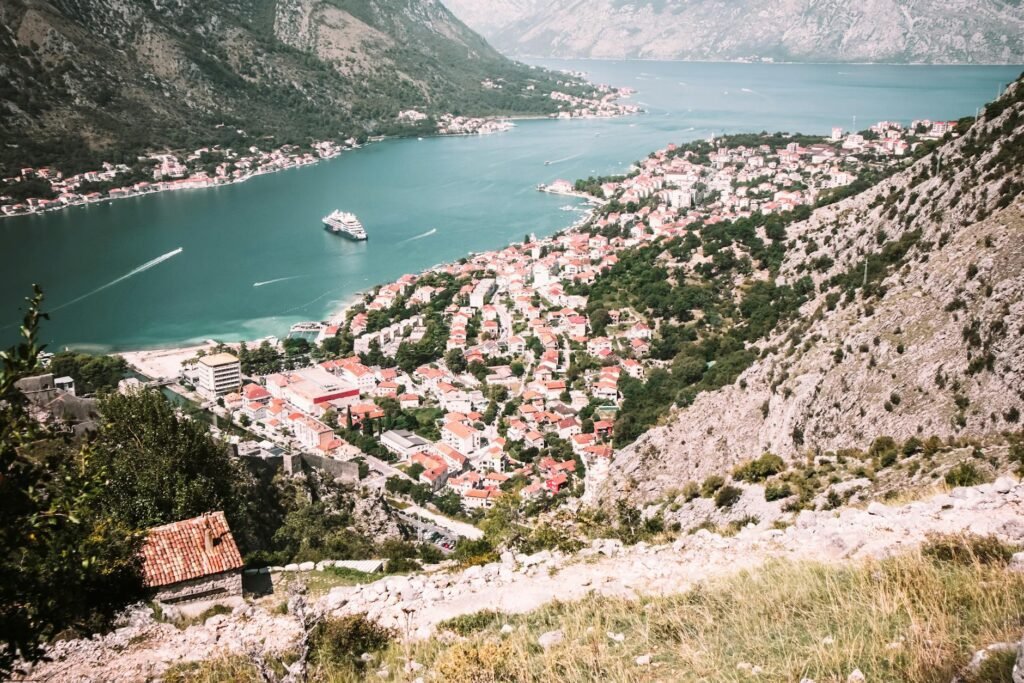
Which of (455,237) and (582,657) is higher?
(582,657)

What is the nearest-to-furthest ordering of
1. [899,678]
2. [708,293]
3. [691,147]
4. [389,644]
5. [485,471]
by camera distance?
[899,678], [389,644], [485,471], [708,293], [691,147]

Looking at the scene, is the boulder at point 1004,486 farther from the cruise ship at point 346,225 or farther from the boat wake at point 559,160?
the boat wake at point 559,160

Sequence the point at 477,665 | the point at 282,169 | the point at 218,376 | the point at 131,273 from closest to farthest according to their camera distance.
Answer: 1. the point at 477,665
2. the point at 218,376
3. the point at 131,273
4. the point at 282,169

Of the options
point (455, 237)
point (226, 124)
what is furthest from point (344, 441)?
point (226, 124)

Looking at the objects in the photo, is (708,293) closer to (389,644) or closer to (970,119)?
(970,119)

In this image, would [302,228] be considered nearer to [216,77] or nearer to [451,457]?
[451,457]

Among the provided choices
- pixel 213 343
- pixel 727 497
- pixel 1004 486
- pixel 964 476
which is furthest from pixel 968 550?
pixel 213 343
